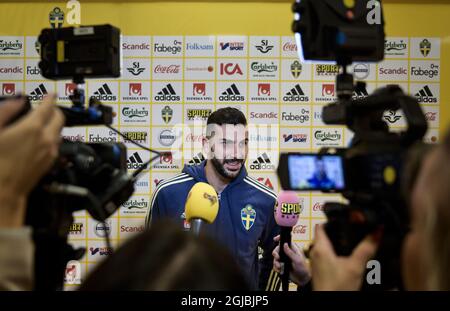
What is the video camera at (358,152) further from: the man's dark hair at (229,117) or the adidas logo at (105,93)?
the adidas logo at (105,93)

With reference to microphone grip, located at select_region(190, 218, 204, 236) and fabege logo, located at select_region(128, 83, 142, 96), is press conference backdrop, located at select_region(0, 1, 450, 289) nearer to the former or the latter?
fabege logo, located at select_region(128, 83, 142, 96)

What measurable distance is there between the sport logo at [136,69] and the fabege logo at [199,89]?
387 mm

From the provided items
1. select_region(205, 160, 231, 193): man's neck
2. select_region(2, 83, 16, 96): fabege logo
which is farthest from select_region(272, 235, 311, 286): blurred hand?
select_region(2, 83, 16, 96): fabege logo

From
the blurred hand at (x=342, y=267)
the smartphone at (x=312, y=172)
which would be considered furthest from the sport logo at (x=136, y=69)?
the blurred hand at (x=342, y=267)

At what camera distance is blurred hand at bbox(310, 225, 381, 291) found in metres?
0.98

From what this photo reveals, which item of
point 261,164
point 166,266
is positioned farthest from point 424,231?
point 261,164

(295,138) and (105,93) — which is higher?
(105,93)

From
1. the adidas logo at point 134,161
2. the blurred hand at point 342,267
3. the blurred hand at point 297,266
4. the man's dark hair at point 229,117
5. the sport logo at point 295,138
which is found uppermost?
the man's dark hair at point 229,117

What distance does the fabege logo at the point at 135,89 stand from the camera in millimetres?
3539

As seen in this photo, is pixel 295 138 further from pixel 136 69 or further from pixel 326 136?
pixel 136 69

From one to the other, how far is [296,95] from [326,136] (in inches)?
14.2

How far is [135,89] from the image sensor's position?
3543 millimetres

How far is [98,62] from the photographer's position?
1.27 meters

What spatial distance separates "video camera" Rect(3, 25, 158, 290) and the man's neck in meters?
1.39
